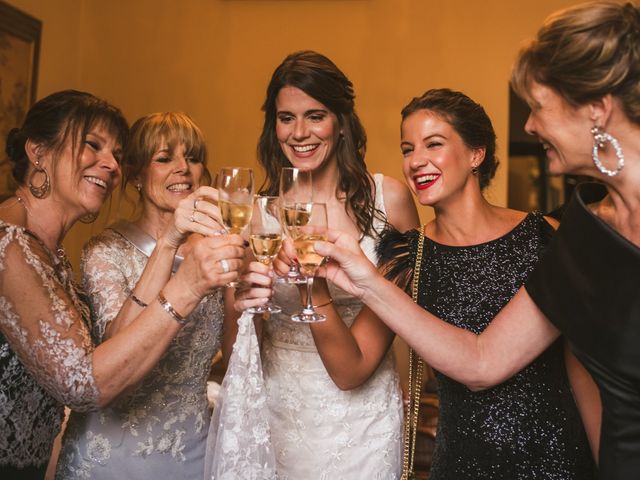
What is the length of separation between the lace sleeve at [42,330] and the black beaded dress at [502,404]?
1052 millimetres

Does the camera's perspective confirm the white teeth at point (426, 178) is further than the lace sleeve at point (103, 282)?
Yes

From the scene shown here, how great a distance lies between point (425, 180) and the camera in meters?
2.27

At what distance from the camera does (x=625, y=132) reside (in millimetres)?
1509

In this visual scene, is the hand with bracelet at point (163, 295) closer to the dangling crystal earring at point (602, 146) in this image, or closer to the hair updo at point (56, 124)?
the hair updo at point (56, 124)

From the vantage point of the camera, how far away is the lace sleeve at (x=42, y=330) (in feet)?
5.77

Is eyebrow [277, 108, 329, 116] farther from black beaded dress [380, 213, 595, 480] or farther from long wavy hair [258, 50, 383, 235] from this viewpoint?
black beaded dress [380, 213, 595, 480]

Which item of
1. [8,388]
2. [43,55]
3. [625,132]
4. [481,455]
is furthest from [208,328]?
[43,55]

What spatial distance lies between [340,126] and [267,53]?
362 cm

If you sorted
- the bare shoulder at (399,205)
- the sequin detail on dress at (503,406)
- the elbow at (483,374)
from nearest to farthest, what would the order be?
the elbow at (483,374) → the sequin detail on dress at (503,406) → the bare shoulder at (399,205)

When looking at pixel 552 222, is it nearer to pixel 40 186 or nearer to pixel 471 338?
pixel 471 338

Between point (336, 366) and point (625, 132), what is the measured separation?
115cm

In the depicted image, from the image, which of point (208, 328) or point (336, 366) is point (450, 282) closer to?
point (336, 366)

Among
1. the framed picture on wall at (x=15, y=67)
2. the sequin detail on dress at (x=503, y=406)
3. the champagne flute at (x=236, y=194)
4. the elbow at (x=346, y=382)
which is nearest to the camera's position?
the champagne flute at (x=236, y=194)

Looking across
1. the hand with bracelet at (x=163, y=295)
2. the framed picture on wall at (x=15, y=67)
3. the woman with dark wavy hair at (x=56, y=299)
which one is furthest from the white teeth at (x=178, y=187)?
the framed picture on wall at (x=15, y=67)
